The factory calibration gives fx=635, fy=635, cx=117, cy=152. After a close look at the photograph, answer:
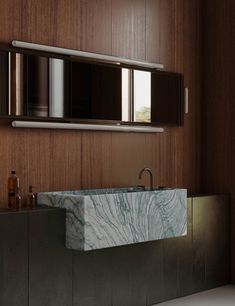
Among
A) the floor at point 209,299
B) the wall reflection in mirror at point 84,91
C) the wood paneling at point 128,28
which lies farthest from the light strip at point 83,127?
the floor at point 209,299

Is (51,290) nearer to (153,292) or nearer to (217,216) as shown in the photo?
(153,292)

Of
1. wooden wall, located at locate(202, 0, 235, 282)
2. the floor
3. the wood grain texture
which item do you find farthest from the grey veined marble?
wooden wall, located at locate(202, 0, 235, 282)

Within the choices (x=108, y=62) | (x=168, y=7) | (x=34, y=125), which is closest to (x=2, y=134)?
(x=34, y=125)

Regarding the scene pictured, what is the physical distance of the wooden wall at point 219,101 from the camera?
5.76m

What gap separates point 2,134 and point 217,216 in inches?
90.7

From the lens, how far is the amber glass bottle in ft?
13.8

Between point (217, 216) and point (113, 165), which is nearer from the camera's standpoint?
point (113, 165)

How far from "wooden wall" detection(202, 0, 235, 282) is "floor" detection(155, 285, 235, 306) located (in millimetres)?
405

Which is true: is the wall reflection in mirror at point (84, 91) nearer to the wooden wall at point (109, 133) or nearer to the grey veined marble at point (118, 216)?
the wooden wall at point (109, 133)

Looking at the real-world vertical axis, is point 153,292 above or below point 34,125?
below

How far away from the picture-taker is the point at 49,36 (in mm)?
4559

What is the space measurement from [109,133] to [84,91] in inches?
18.6

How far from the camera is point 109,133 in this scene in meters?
5.02

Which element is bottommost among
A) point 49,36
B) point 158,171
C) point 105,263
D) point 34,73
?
point 105,263
